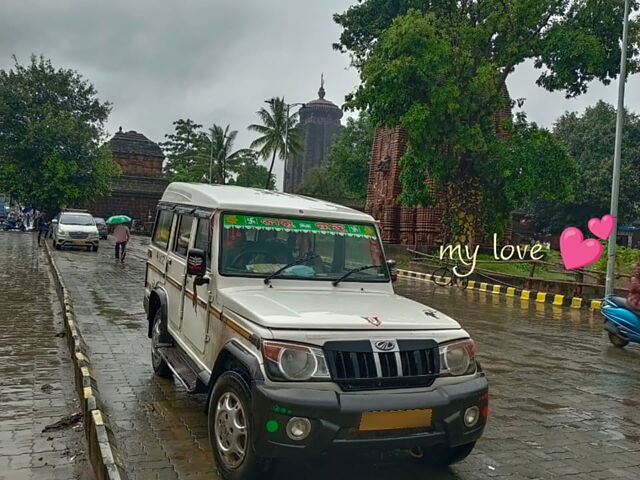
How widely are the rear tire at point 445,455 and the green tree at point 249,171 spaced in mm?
49014

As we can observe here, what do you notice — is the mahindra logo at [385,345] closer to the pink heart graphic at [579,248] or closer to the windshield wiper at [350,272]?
the windshield wiper at [350,272]

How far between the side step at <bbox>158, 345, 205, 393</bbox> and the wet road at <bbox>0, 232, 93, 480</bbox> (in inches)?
34.6

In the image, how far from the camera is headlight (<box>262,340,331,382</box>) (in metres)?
3.56

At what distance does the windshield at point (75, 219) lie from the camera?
84.7 ft

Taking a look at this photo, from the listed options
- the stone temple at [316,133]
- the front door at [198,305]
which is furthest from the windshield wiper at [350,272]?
the stone temple at [316,133]

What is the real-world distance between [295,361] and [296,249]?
5.12 feet

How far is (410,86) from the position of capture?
21.0 m

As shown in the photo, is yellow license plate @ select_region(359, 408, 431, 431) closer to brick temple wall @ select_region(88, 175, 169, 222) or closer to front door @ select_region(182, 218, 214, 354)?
front door @ select_region(182, 218, 214, 354)

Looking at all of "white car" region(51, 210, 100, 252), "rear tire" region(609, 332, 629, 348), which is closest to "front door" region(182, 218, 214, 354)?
"rear tire" region(609, 332, 629, 348)

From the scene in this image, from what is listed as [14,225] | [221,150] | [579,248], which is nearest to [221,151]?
[221,150]

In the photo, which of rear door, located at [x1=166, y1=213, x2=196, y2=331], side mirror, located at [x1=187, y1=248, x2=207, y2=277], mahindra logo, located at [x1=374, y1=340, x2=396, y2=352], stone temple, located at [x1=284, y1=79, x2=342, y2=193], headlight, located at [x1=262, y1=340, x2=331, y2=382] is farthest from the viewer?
stone temple, located at [x1=284, y1=79, x2=342, y2=193]

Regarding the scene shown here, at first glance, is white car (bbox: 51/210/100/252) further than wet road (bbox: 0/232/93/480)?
Yes

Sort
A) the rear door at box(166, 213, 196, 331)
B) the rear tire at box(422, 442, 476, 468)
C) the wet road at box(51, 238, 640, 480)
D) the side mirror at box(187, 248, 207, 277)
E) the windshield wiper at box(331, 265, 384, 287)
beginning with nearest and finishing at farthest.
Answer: the rear tire at box(422, 442, 476, 468) → the wet road at box(51, 238, 640, 480) → the side mirror at box(187, 248, 207, 277) → the windshield wiper at box(331, 265, 384, 287) → the rear door at box(166, 213, 196, 331)

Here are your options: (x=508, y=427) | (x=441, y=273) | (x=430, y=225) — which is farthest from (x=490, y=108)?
(x=508, y=427)
